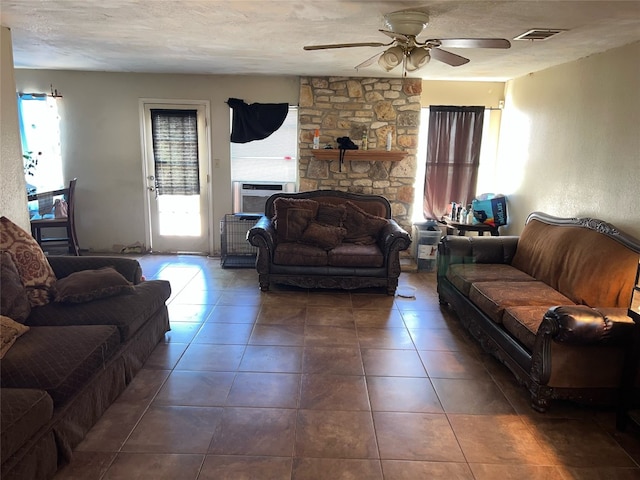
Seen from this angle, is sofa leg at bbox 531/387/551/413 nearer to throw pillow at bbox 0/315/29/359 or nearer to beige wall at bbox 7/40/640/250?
beige wall at bbox 7/40/640/250

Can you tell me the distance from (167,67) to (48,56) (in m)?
1.16

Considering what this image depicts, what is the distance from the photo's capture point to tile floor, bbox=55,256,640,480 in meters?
2.10

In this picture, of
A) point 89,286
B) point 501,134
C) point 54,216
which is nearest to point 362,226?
point 501,134

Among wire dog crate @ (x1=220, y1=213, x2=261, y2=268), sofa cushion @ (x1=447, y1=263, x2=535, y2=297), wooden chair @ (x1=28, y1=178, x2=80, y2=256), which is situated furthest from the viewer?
wire dog crate @ (x1=220, y1=213, x2=261, y2=268)

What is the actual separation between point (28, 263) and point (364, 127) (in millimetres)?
3936

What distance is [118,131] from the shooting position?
5621 mm

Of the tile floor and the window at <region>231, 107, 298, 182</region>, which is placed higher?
the window at <region>231, 107, 298, 182</region>

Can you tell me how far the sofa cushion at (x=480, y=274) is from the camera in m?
3.70

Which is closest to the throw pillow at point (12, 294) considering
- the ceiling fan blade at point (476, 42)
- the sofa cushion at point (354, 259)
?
the sofa cushion at point (354, 259)

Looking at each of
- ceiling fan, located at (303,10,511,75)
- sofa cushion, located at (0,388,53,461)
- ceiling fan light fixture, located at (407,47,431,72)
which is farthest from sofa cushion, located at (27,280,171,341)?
ceiling fan light fixture, located at (407,47,431,72)

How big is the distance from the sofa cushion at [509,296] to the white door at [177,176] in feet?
12.3

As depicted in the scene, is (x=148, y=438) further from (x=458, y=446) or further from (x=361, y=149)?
(x=361, y=149)

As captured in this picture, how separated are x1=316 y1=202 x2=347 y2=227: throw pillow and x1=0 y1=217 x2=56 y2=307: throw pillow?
8.93ft

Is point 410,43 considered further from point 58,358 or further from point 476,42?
point 58,358
